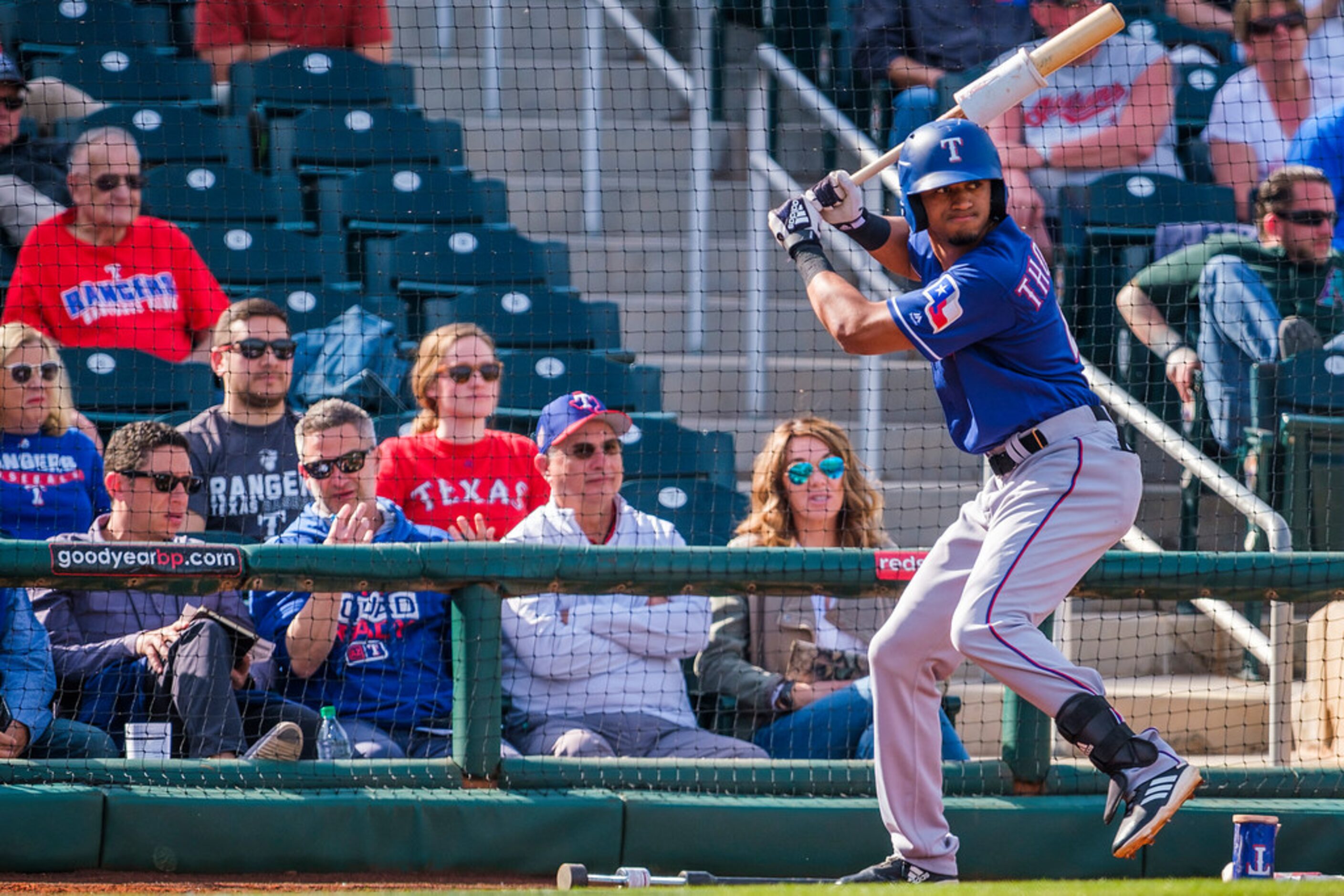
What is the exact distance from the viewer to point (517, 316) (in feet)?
19.2

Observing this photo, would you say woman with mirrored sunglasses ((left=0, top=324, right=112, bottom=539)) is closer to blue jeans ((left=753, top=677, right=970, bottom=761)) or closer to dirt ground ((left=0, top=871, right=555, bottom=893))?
dirt ground ((left=0, top=871, right=555, bottom=893))

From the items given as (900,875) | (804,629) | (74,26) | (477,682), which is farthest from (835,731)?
(74,26)

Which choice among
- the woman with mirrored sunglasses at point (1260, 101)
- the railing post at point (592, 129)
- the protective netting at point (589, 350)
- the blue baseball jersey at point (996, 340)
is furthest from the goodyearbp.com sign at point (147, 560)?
the woman with mirrored sunglasses at point (1260, 101)

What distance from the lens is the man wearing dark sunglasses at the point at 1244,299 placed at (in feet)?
17.1

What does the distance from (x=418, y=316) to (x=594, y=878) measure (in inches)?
121

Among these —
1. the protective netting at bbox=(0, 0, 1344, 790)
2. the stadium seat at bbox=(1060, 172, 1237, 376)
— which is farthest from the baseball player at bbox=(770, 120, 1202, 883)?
the stadium seat at bbox=(1060, 172, 1237, 376)

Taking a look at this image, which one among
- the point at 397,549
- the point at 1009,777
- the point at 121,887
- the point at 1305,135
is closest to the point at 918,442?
the point at 1305,135

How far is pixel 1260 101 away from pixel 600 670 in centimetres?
425

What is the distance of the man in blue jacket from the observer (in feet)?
12.1

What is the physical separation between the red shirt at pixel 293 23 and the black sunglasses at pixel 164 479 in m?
3.31

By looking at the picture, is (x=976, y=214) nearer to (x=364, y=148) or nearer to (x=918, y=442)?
(x=918, y=442)

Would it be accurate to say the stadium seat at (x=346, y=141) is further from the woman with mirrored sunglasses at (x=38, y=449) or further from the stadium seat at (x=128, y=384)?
the woman with mirrored sunglasses at (x=38, y=449)

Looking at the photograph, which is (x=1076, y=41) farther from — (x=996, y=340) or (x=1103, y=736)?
(x=1103, y=736)

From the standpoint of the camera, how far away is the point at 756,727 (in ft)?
13.5
